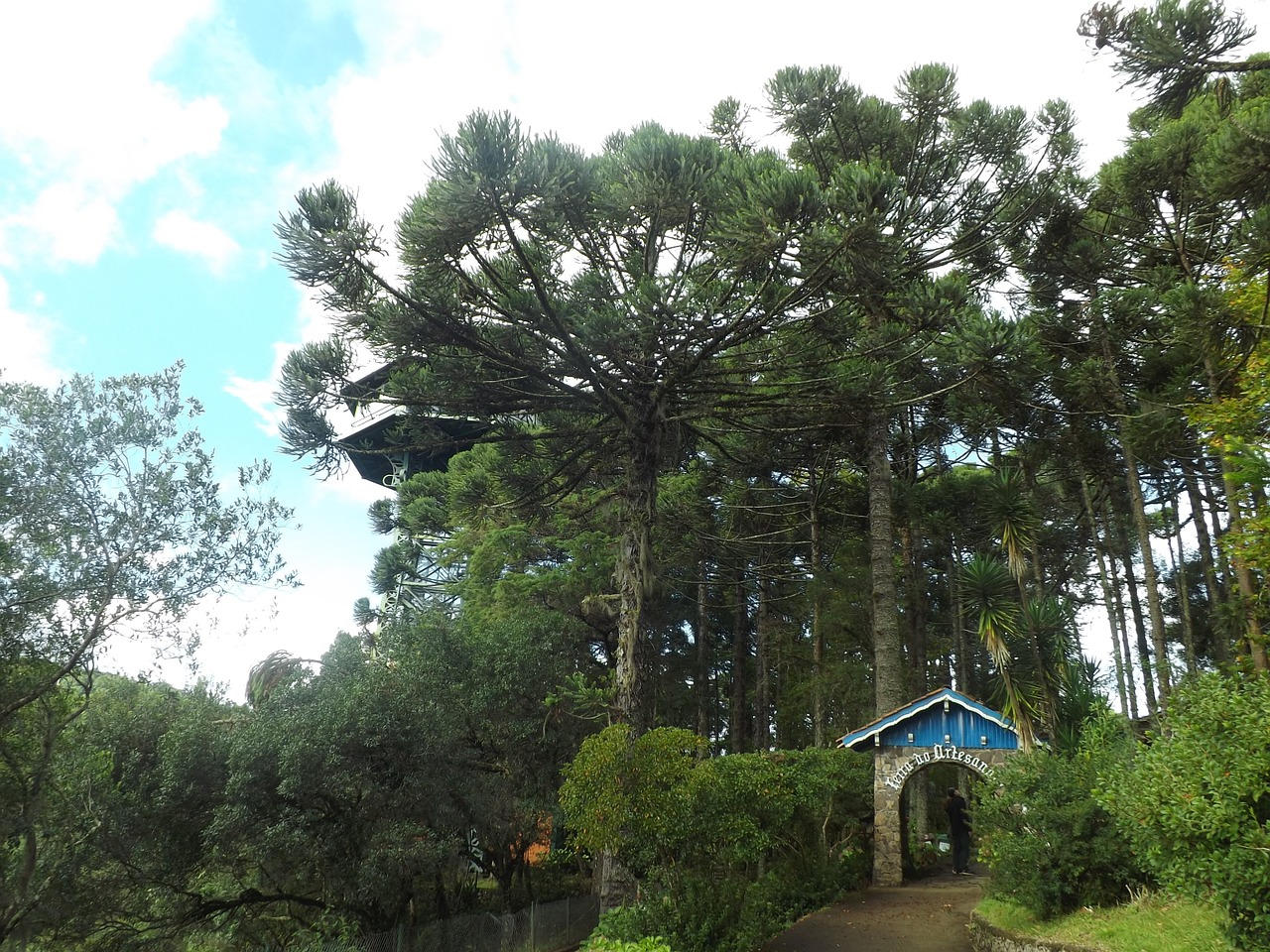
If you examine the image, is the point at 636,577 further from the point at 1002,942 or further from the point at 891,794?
the point at 891,794

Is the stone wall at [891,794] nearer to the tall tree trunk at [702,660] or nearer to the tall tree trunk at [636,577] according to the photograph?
the tall tree trunk at [636,577]

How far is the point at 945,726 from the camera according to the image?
14.4 metres

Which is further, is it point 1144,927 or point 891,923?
point 891,923

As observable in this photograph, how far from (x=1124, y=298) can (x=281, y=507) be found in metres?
15.2

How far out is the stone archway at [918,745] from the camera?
14.1m

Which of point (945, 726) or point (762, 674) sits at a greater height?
point (762, 674)

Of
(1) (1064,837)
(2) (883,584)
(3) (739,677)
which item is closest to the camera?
(1) (1064,837)

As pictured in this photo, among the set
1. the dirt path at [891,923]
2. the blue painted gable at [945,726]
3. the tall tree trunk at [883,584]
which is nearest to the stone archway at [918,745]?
the blue painted gable at [945,726]

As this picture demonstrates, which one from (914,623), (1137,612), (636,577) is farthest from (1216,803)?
(1137,612)

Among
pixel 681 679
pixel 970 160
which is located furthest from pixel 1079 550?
pixel 970 160

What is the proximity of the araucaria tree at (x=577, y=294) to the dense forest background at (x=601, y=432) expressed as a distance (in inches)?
2.1

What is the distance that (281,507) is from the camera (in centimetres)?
1328

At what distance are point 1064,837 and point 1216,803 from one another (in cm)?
350

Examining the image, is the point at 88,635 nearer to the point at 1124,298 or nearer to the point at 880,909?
the point at 880,909
